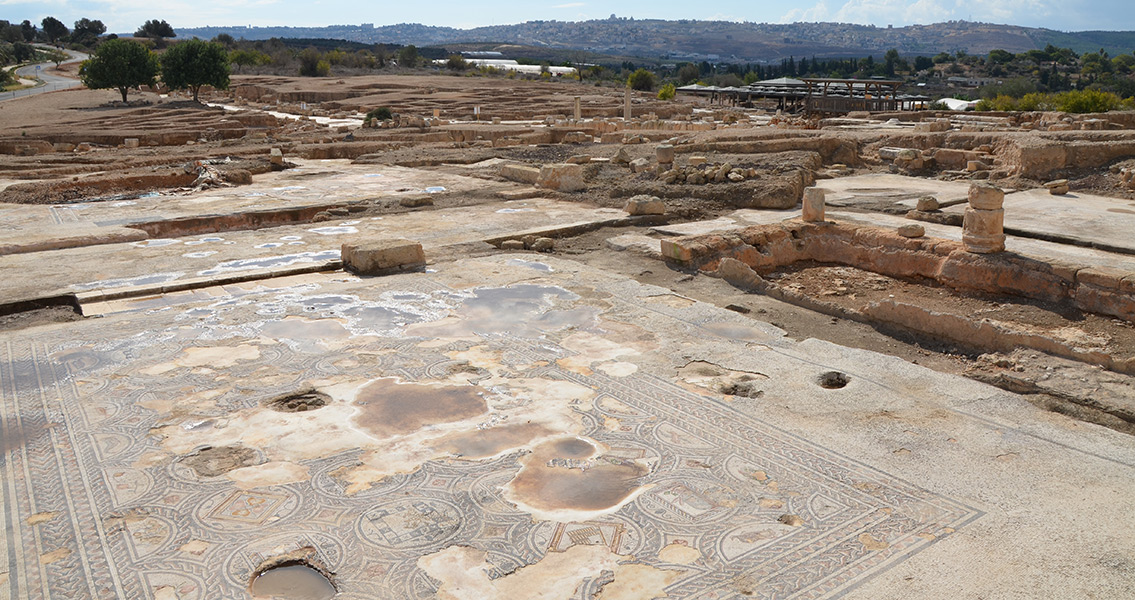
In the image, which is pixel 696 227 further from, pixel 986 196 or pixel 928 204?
pixel 986 196

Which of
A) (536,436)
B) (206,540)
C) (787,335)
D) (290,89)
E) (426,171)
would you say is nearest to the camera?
(206,540)

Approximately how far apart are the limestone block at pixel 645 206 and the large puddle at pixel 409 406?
19.4 ft

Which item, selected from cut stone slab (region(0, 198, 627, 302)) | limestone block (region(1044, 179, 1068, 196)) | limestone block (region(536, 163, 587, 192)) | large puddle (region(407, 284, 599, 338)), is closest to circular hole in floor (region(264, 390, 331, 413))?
large puddle (region(407, 284, 599, 338))

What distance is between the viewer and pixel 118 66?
34.2 metres

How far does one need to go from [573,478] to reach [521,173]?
1019 cm

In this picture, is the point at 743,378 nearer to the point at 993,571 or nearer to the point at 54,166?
the point at 993,571

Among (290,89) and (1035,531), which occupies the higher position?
(290,89)

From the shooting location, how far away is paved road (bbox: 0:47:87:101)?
138ft

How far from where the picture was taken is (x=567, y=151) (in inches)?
709

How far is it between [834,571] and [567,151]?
15.5 meters

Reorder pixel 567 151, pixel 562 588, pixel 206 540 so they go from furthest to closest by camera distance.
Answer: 1. pixel 567 151
2. pixel 206 540
3. pixel 562 588

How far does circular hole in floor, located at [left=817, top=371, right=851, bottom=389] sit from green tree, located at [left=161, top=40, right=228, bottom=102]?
36.9 meters

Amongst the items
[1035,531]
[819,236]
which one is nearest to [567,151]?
[819,236]

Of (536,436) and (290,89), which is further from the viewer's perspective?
(290,89)
